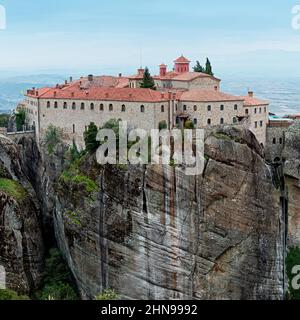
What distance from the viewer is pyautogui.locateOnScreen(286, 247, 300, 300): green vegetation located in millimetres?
34094

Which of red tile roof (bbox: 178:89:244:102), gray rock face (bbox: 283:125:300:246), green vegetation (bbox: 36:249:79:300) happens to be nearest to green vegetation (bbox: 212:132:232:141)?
red tile roof (bbox: 178:89:244:102)

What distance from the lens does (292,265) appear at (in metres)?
34.5

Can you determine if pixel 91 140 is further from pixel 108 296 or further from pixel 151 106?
pixel 108 296

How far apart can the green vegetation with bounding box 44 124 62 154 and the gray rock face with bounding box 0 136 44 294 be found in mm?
2217

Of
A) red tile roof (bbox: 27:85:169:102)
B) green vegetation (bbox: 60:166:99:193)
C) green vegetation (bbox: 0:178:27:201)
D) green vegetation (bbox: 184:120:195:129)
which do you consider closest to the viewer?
green vegetation (bbox: 60:166:99:193)

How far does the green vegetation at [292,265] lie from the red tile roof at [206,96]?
28.3 feet

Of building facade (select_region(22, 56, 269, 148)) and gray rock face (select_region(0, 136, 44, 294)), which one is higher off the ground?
building facade (select_region(22, 56, 269, 148))

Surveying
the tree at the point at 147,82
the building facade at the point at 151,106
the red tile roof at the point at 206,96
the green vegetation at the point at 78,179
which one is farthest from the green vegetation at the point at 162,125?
the green vegetation at the point at 78,179

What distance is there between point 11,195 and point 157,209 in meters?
8.53

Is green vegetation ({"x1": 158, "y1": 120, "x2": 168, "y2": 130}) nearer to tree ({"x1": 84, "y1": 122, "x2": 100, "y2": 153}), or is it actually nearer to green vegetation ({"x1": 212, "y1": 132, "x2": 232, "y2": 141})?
green vegetation ({"x1": 212, "y1": 132, "x2": 232, "y2": 141})

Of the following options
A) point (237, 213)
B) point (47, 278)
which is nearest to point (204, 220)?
point (237, 213)

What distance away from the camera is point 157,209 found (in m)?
30.8

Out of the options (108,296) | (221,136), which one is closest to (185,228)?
(221,136)

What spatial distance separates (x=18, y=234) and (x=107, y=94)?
28.8 feet
